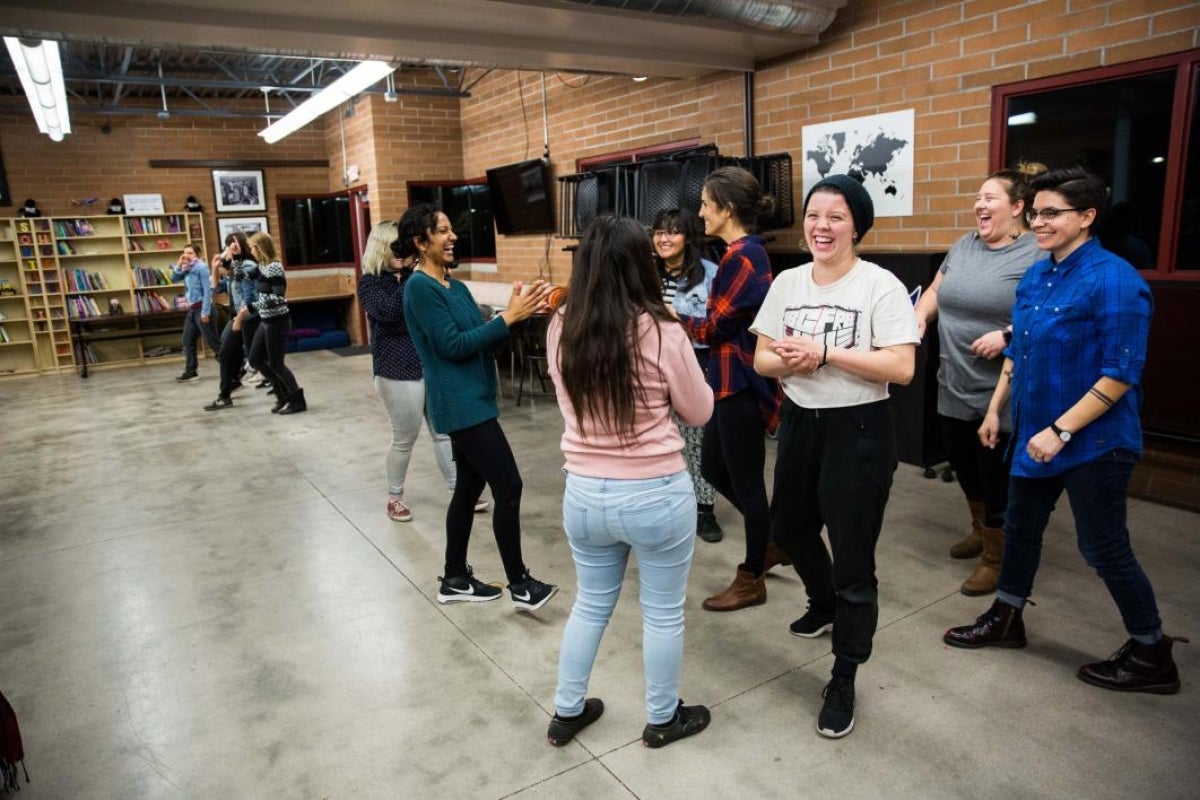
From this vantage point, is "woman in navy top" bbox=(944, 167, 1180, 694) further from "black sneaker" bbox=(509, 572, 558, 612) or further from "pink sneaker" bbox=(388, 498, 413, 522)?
"pink sneaker" bbox=(388, 498, 413, 522)

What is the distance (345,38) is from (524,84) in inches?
163

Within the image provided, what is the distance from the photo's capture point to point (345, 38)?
4.57 m

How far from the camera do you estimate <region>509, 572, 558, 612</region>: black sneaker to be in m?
3.14

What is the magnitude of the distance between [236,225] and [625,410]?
11.2 metres

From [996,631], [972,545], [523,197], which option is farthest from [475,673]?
[523,197]

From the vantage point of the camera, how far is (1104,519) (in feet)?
7.65

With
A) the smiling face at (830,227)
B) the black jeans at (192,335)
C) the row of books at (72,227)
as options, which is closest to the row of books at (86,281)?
the row of books at (72,227)

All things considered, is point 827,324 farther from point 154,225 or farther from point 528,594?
point 154,225

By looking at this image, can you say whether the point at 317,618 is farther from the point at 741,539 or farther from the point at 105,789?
the point at 741,539

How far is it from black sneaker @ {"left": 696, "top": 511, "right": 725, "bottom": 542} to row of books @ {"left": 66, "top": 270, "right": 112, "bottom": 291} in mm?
10015

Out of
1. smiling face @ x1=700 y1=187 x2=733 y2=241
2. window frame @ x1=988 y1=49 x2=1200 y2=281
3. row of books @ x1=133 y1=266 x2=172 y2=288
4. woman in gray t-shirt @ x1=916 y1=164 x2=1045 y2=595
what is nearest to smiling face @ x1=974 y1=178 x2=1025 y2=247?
woman in gray t-shirt @ x1=916 y1=164 x2=1045 y2=595

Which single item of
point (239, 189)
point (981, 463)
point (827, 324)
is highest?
point (239, 189)

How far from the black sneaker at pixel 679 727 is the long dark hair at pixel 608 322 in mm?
913

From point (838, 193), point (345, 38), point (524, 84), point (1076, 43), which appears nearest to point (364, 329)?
point (524, 84)
